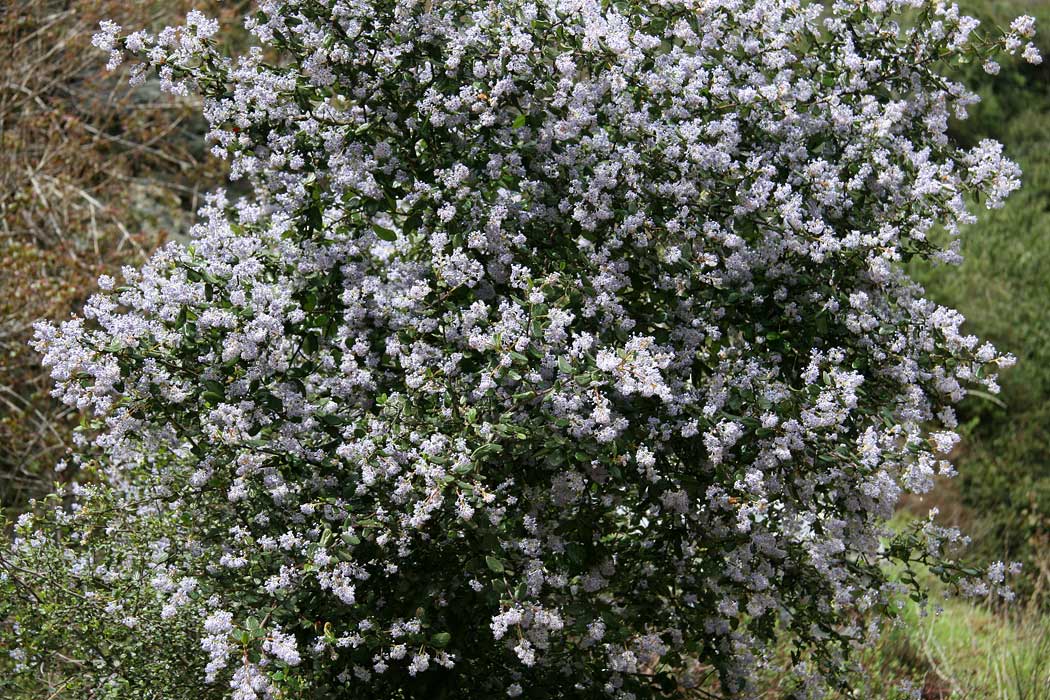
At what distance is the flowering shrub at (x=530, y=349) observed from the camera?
3.62m

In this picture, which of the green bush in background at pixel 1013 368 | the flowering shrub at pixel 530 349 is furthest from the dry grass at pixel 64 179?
the green bush in background at pixel 1013 368

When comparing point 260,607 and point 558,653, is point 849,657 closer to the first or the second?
point 558,653

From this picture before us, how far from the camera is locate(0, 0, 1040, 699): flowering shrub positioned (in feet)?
11.9

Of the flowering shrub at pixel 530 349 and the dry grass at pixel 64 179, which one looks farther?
the dry grass at pixel 64 179

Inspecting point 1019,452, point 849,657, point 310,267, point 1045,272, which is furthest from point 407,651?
point 1045,272

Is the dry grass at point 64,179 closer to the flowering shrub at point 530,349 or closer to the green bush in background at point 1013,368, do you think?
the flowering shrub at point 530,349

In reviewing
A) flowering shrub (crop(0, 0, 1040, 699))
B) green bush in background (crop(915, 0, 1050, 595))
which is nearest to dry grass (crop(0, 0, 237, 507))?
flowering shrub (crop(0, 0, 1040, 699))

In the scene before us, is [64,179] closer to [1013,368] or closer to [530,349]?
[530,349]

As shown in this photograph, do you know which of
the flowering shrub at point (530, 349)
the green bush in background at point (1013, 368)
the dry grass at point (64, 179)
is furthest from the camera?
the green bush in background at point (1013, 368)

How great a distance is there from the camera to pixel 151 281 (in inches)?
157

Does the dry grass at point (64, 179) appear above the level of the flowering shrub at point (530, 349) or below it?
above

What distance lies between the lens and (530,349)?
11.4 feet

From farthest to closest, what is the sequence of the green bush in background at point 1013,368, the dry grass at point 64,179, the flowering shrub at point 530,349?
the green bush in background at point 1013,368
the dry grass at point 64,179
the flowering shrub at point 530,349

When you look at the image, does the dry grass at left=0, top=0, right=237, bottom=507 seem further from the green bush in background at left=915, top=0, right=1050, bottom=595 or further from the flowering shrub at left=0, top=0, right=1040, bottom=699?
the green bush in background at left=915, top=0, right=1050, bottom=595
